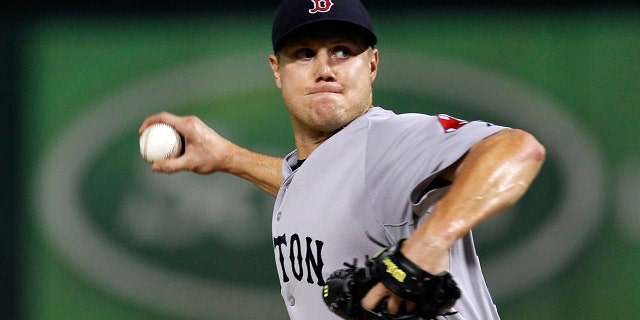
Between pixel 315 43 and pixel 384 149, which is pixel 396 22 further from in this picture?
pixel 384 149

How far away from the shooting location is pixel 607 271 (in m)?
3.98

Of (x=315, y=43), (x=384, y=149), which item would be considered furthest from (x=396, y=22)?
(x=384, y=149)

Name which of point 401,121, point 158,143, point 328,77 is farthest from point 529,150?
point 158,143

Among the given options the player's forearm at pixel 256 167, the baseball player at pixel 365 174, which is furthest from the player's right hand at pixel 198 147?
the baseball player at pixel 365 174

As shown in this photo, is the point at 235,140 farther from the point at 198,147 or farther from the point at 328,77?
the point at 328,77

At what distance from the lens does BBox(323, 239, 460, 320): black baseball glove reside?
5.17 feet

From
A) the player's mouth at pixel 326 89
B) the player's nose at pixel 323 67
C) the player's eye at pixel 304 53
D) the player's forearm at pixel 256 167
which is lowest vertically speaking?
the player's forearm at pixel 256 167

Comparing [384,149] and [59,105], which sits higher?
[59,105]

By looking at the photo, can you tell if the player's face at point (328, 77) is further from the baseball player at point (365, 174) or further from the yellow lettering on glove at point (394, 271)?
the yellow lettering on glove at point (394, 271)

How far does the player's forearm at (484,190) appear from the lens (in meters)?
1.58

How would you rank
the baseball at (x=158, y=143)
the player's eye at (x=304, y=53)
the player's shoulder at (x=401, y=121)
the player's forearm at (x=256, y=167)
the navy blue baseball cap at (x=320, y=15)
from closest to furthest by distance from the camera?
1. the player's shoulder at (x=401, y=121)
2. the navy blue baseball cap at (x=320, y=15)
3. the player's eye at (x=304, y=53)
4. the baseball at (x=158, y=143)
5. the player's forearm at (x=256, y=167)

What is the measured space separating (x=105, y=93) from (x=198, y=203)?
733 mm

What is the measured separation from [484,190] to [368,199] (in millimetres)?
496

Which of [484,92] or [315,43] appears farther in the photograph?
[484,92]
